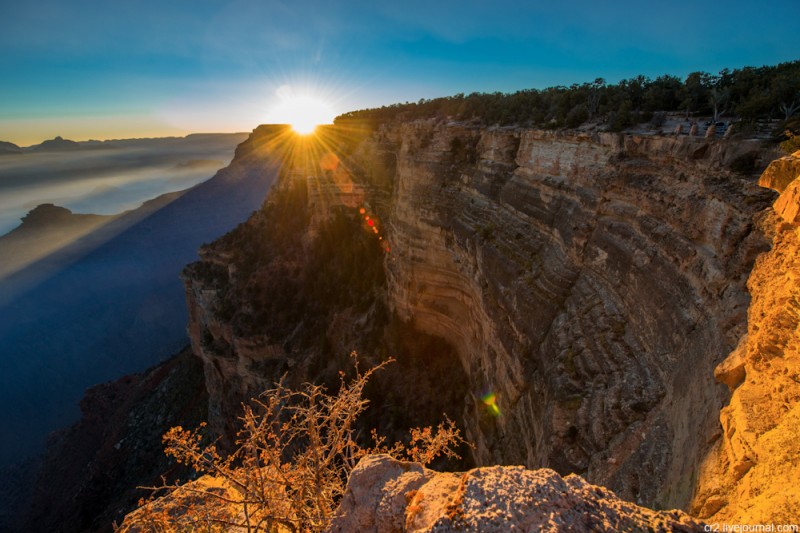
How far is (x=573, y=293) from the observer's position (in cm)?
812

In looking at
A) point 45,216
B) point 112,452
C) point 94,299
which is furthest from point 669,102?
point 45,216

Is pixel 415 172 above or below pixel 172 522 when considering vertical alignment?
above

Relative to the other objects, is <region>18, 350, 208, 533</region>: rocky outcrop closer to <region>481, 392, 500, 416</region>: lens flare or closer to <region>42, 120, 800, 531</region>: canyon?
<region>42, 120, 800, 531</region>: canyon

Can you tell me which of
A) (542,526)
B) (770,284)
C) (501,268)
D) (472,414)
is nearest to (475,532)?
(542,526)

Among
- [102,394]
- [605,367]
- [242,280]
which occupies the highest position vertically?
[605,367]

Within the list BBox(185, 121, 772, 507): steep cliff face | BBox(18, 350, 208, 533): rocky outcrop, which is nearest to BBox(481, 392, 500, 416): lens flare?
BBox(185, 121, 772, 507): steep cliff face

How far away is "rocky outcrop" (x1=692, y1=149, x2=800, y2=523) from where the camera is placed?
7.30 ft

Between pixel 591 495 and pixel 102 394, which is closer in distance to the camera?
pixel 591 495

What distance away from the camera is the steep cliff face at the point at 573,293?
4711mm

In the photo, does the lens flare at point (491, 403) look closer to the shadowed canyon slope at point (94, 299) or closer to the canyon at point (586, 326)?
the canyon at point (586, 326)

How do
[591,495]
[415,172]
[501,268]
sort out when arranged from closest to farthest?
[591,495] < [501,268] < [415,172]

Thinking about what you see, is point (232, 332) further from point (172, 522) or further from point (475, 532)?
point (475, 532)

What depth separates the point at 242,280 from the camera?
27.5 meters

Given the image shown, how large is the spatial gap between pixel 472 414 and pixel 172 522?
10449 millimetres
